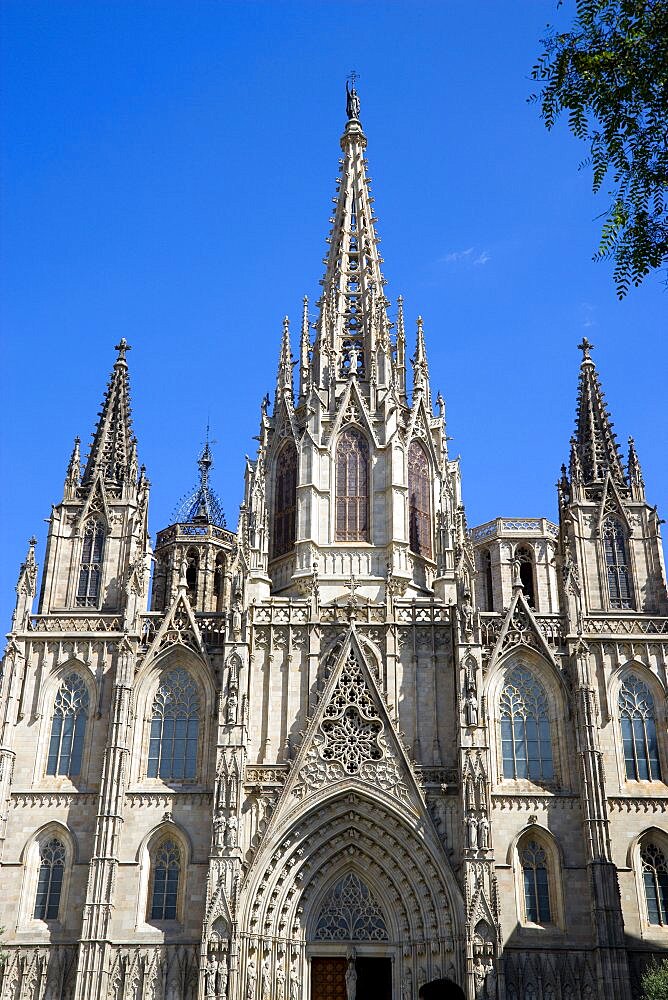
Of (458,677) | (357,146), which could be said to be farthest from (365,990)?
(357,146)

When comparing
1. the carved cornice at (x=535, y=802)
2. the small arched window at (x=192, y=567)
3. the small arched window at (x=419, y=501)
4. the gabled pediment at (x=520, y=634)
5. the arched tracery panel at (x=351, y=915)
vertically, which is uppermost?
the small arched window at (x=192, y=567)

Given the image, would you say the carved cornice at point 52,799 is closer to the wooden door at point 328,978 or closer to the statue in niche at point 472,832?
the wooden door at point 328,978

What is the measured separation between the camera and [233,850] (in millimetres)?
36000

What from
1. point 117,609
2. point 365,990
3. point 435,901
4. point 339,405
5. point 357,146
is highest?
point 357,146

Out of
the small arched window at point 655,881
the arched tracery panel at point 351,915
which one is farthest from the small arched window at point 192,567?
the small arched window at point 655,881

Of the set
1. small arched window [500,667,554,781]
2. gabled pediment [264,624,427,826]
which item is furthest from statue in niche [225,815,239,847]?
small arched window [500,667,554,781]

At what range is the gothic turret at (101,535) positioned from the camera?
4288cm

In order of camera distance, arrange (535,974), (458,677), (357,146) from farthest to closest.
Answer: (357,146) → (458,677) → (535,974)

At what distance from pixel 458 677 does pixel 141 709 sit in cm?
1159

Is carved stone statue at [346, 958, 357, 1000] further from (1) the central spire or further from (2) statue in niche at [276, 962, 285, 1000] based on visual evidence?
(1) the central spire

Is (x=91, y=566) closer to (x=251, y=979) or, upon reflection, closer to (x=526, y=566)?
(x=251, y=979)

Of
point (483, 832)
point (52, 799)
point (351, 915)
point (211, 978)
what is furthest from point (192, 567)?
point (211, 978)

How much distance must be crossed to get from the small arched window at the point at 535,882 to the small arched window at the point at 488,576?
85.5ft

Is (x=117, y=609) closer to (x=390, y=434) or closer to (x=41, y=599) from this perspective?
(x=41, y=599)
